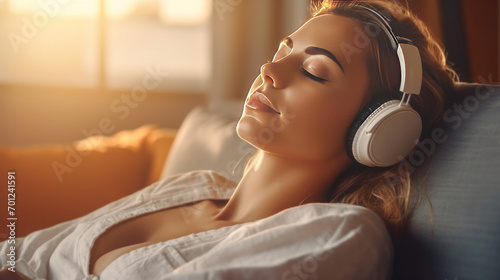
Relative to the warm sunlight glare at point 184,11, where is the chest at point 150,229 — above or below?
below

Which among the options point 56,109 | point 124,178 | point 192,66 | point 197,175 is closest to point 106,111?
point 56,109

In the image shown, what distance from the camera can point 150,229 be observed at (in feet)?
3.15

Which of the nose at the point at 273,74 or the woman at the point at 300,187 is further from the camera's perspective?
the nose at the point at 273,74

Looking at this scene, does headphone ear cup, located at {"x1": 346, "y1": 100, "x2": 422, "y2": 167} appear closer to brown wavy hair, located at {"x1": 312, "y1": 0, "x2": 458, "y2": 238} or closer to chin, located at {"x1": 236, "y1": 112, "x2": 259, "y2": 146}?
brown wavy hair, located at {"x1": 312, "y1": 0, "x2": 458, "y2": 238}

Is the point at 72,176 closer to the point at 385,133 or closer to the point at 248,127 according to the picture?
the point at 248,127

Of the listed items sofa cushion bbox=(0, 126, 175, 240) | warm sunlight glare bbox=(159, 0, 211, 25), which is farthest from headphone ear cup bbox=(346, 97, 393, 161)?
warm sunlight glare bbox=(159, 0, 211, 25)

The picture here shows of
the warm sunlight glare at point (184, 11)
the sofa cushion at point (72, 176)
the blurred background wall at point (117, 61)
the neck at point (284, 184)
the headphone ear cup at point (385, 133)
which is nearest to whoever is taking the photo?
the headphone ear cup at point (385, 133)

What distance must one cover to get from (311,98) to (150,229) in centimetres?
35

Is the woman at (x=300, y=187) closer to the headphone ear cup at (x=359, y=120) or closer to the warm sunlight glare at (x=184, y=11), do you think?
the headphone ear cup at (x=359, y=120)

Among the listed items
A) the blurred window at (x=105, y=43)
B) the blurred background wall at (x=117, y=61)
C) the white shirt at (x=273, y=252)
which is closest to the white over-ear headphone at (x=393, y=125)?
the white shirt at (x=273, y=252)

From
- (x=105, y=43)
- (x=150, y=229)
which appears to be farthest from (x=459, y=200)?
(x=105, y=43)

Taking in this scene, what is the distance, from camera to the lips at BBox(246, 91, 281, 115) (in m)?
0.86

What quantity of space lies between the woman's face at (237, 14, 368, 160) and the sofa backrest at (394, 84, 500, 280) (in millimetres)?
133

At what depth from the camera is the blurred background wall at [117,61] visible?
279 cm
